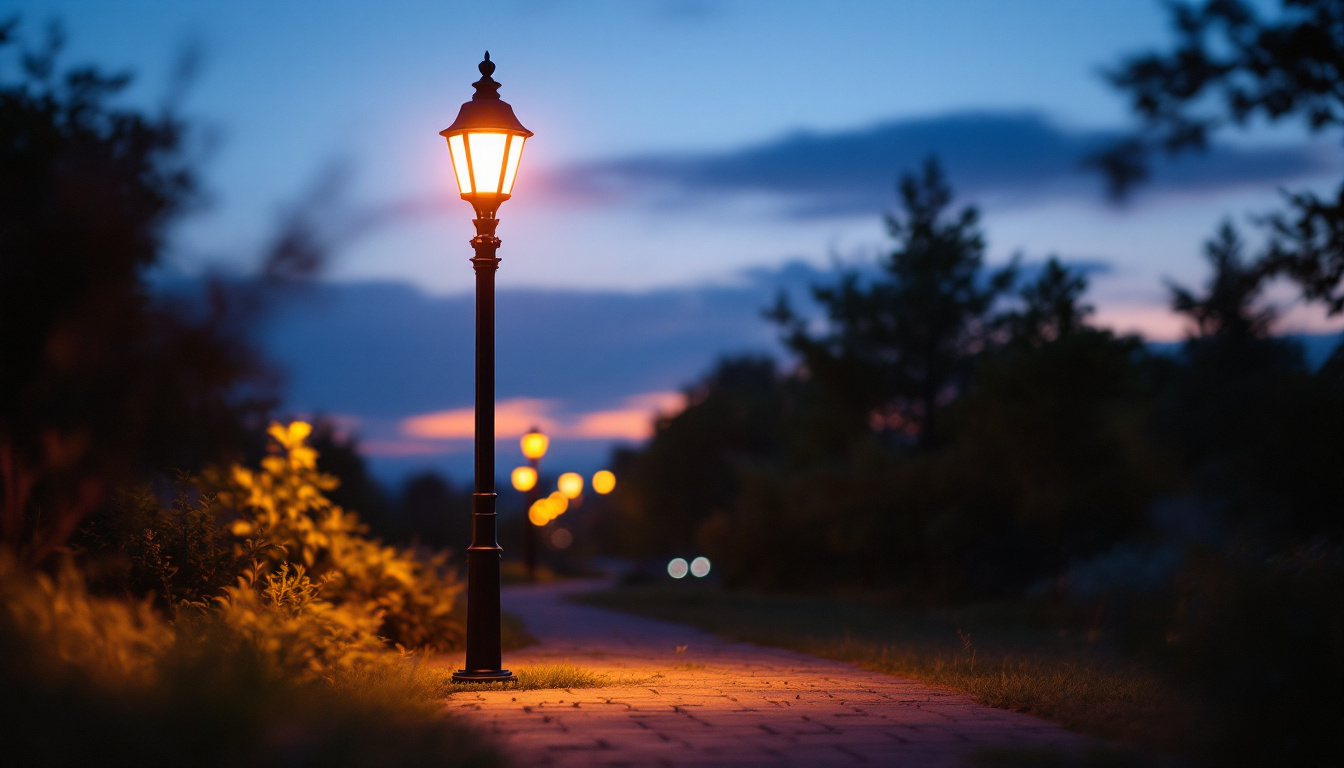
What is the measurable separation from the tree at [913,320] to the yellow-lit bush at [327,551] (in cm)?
2480

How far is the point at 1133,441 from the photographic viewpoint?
23.8 metres

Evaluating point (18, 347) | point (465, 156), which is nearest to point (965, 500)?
point (465, 156)

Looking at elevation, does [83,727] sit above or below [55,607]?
below

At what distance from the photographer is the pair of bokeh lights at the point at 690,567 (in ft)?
188

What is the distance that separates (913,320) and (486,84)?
93.3 feet

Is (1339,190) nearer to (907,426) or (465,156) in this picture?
(465,156)

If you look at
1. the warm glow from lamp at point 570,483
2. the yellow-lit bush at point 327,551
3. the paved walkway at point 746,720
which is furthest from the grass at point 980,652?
the warm glow from lamp at point 570,483

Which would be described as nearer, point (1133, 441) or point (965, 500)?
point (1133, 441)

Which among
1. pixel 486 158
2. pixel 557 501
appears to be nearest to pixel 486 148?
pixel 486 158

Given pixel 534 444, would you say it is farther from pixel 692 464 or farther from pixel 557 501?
pixel 692 464

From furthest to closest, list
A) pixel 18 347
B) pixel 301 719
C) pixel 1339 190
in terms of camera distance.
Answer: pixel 1339 190 < pixel 18 347 < pixel 301 719

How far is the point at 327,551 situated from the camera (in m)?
11.6

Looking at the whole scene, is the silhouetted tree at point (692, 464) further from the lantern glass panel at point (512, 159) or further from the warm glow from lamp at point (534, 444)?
the lantern glass panel at point (512, 159)

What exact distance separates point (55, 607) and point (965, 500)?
23.2 m
